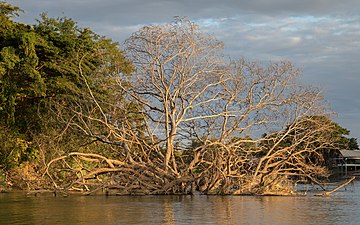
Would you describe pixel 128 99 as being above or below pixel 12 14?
below

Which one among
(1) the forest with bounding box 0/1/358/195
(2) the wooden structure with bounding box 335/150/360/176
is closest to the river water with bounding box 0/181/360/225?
(1) the forest with bounding box 0/1/358/195

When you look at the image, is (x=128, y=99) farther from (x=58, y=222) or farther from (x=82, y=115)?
(x=58, y=222)

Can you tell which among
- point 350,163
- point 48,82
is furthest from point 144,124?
point 350,163

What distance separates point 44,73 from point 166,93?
7329mm

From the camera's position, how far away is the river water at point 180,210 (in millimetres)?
17688

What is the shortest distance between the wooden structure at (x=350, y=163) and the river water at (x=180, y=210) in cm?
4159

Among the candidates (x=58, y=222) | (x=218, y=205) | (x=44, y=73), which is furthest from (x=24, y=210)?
(x=44, y=73)

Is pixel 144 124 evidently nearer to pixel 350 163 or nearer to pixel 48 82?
pixel 48 82

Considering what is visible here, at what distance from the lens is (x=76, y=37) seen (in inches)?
1316

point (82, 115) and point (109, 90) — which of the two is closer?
point (82, 115)

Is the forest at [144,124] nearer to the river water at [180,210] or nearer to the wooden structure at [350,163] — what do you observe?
the river water at [180,210]

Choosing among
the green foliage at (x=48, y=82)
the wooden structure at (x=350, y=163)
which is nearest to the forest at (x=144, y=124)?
the green foliage at (x=48, y=82)

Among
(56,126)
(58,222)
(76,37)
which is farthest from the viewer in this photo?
(76,37)

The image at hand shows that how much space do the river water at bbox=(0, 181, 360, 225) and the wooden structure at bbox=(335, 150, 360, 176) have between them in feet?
136
